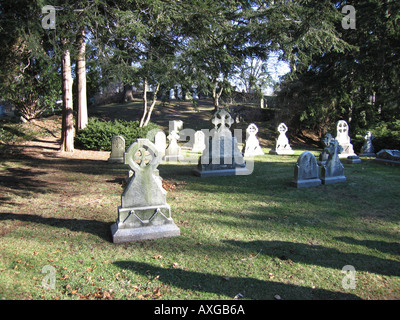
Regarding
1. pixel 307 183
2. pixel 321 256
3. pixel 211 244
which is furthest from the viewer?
pixel 307 183

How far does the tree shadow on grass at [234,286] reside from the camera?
10.9 feet

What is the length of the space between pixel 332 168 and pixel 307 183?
113cm

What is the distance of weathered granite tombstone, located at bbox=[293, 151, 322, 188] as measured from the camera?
8.17m

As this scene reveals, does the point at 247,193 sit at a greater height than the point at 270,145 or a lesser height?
lesser

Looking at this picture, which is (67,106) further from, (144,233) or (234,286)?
(234,286)

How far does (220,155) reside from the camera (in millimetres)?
9742

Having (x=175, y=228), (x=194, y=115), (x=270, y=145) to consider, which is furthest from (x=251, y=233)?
(x=194, y=115)

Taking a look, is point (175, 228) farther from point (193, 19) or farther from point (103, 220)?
point (193, 19)

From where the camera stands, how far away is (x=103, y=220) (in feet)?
18.3

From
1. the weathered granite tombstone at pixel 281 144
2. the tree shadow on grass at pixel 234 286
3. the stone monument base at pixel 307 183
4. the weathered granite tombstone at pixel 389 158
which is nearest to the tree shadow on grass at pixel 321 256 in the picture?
the tree shadow on grass at pixel 234 286

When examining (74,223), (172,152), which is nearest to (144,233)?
(74,223)

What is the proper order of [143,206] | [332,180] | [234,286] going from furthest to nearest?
[332,180]
[143,206]
[234,286]

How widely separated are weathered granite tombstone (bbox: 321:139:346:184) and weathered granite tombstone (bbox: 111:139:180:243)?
5.50 m
